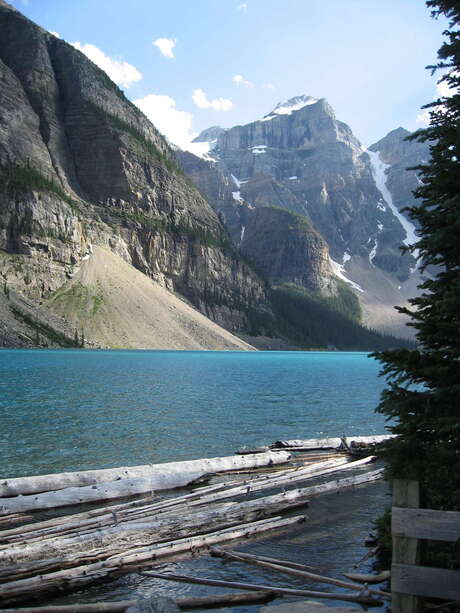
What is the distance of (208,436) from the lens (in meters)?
33.6

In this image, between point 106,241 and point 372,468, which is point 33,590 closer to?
point 372,468

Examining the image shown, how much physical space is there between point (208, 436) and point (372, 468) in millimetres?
11896

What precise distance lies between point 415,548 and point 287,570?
15.7ft

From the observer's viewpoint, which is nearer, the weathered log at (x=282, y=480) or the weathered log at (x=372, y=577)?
the weathered log at (x=372, y=577)

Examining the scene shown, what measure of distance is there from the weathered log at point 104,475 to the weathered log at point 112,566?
5.66 meters

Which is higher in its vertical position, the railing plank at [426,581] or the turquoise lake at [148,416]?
the railing plank at [426,581]

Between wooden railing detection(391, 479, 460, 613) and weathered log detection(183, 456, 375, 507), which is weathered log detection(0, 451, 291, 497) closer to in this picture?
weathered log detection(183, 456, 375, 507)

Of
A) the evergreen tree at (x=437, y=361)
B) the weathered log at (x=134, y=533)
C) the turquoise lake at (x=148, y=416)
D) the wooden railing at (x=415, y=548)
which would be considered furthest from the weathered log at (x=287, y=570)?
the turquoise lake at (x=148, y=416)

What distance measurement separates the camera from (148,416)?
40.6m

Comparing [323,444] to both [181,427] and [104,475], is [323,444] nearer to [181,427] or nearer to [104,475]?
[181,427]

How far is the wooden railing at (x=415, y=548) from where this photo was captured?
24.7 feet

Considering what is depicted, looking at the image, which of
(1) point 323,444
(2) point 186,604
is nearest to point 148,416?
(1) point 323,444

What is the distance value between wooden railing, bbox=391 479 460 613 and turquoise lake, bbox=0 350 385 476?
18.3 meters

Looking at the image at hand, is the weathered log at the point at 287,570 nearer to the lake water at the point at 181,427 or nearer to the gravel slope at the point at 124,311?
the lake water at the point at 181,427
